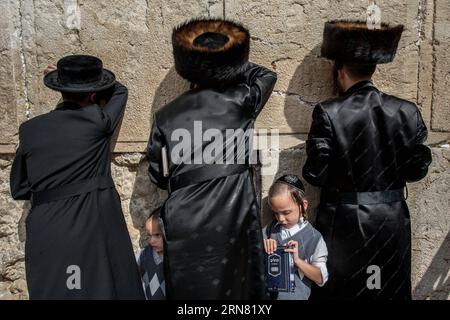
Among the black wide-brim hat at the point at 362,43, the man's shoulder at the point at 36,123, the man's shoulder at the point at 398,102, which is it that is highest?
the black wide-brim hat at the point at 362,43

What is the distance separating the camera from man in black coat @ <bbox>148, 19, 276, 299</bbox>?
9.83 ft

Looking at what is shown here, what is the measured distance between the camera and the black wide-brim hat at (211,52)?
2.99 meters

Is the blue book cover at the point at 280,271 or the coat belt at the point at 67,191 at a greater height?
the coat belt at the point at 67,191

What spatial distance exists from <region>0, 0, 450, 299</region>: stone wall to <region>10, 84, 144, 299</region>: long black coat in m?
0.45

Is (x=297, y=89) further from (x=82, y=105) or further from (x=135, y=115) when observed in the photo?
(x=82, y=105)

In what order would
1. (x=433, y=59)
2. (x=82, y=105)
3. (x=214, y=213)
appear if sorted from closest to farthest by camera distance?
(x=214, y=213) < (x=82, y=105) < (x=433, y=59)

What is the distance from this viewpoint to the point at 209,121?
3014 millimetres

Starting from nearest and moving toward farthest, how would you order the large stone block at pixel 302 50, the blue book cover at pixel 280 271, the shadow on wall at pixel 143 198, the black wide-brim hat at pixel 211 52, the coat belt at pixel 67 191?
the black wide-brim hat at pixel 211 52 < the coat belt at pixel 67 191 < the blue book cover at pixel 280 271 < the large stone block at pixel 302 50 < the shadow on wall at pixel 143 198

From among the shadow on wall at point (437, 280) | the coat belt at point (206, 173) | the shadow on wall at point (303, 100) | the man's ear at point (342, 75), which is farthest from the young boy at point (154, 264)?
the shadow on wall at point (437, 280)

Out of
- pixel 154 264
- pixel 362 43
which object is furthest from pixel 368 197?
pixel 154 264

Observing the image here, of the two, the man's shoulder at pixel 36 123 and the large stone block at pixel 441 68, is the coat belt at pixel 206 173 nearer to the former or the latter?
the man's shoulder at pixel 36 123

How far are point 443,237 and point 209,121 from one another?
66.7 inches

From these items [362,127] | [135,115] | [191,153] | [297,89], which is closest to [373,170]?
[362,127]

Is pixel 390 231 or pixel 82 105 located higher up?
pixel 82 105
